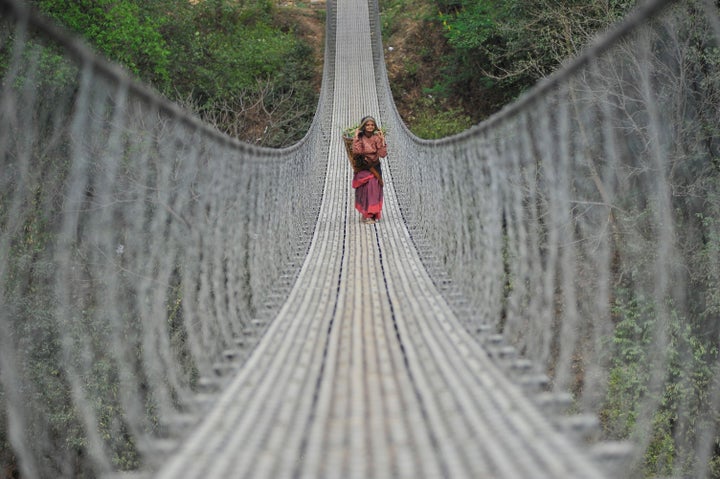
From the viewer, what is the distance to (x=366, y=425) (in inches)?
75.1

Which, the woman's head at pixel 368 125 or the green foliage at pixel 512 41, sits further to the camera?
the green foliage at pixel 512 41

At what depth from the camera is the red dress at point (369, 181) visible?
6.16m

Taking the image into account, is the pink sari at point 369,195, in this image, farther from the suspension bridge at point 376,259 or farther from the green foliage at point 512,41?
the green foliage at point 512,41

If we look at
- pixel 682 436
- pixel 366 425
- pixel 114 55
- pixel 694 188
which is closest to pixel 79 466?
pixel 114 55

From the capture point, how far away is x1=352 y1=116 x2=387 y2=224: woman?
6.15 metres

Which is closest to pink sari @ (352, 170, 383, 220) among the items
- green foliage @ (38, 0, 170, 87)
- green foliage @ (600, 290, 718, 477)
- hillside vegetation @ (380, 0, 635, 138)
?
green foliage @ (600, 290, 718, 477)

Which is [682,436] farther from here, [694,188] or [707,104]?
[707,104]

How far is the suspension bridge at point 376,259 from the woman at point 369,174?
0.20 metres

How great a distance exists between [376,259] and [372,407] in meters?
2.67

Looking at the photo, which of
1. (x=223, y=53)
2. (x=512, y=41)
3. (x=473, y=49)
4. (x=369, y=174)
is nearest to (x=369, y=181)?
(x=369, y=174)

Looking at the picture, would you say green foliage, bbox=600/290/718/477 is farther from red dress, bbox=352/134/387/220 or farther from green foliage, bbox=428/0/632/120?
green foliage, bbox=428/0/632/120

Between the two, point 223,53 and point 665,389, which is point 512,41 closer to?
point 223,53

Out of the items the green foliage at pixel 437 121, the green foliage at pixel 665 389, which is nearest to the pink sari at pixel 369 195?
the green foliage at pixel 665 389

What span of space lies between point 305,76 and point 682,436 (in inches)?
454
